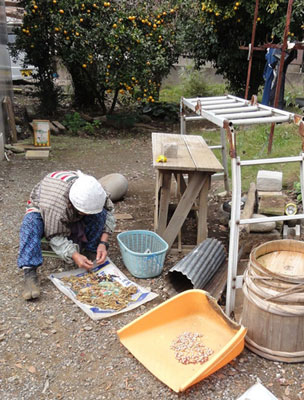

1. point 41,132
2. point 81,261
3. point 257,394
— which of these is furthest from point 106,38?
point 257,394

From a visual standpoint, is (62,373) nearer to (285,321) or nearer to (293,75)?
(285,321)

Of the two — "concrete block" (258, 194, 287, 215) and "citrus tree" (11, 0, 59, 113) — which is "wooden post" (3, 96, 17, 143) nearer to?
"citrus tree" (11, 0, 59, 113)

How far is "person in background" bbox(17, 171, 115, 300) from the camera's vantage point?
119 inches

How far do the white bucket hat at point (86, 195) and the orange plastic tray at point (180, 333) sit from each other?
832 millimetres

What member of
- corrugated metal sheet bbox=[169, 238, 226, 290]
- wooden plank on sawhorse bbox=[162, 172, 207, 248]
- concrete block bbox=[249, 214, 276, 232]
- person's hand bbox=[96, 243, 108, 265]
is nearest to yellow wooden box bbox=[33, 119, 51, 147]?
wooden plank on sawhorse bbox=[162, 172, 207, 248]

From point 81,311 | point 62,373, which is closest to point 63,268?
point 81,311

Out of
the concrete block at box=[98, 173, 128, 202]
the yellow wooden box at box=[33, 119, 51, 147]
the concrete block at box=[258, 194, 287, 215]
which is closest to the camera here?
the concrete block at box=[258, 194, 287, 215]

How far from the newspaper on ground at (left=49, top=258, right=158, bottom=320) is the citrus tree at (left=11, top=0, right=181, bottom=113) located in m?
5.64

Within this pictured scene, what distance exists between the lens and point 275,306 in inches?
94.4

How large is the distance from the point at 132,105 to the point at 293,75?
5233 mm

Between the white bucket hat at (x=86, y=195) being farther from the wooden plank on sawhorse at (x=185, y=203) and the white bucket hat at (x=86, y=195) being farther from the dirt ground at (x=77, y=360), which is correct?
the wooden plank on sawhorse at (x=185, y=203)

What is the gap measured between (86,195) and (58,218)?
0.99 ft

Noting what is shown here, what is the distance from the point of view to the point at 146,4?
8680 millimetres

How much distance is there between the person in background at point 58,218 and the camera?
3.02 meters
